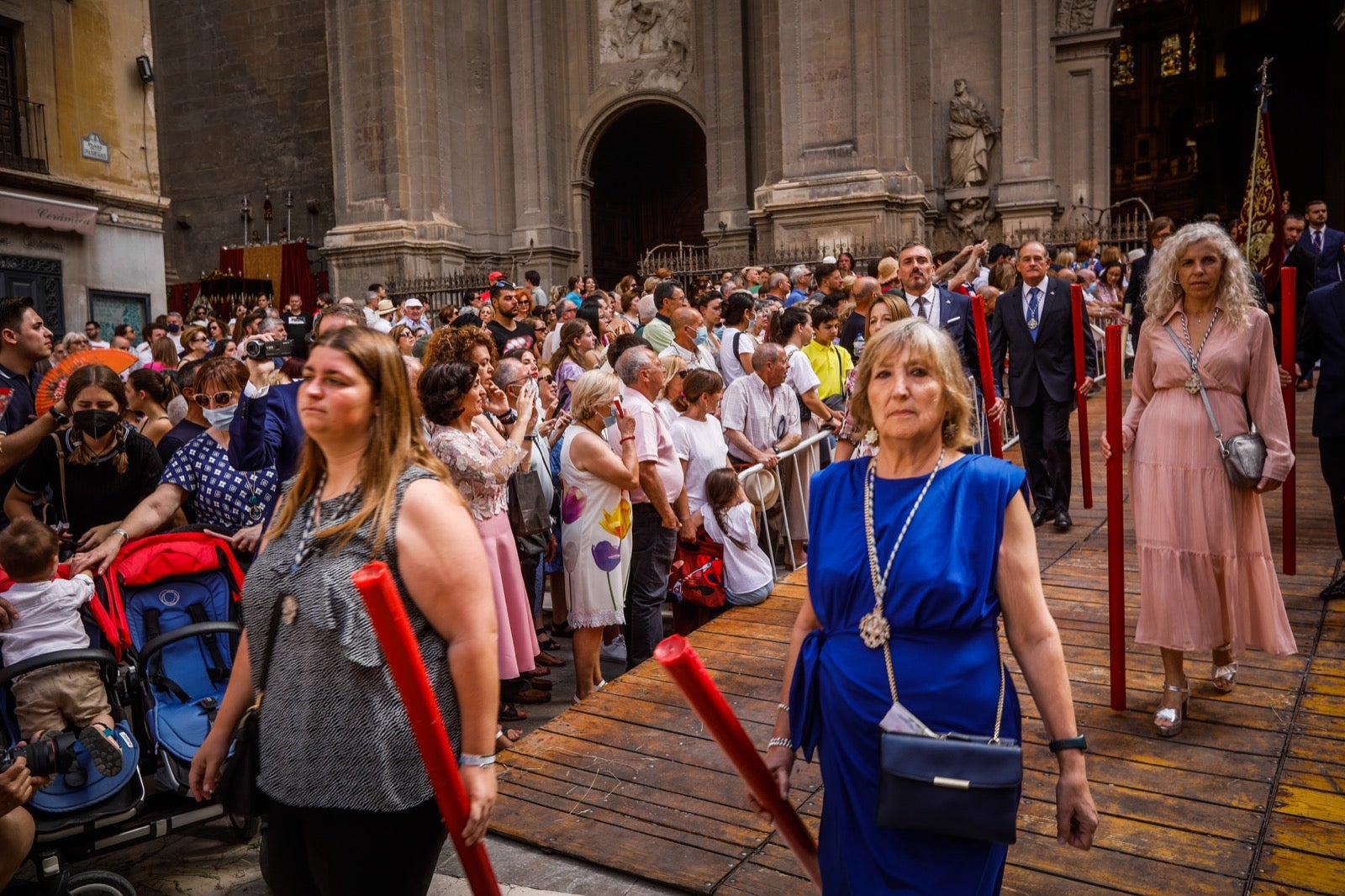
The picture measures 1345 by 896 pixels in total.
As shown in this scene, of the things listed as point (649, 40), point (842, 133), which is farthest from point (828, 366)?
point (649, 40)

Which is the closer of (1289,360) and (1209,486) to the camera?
(1209,486)

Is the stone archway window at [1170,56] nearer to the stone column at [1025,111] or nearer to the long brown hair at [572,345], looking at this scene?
the stone column at [1025,111]

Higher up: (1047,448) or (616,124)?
(616,124)

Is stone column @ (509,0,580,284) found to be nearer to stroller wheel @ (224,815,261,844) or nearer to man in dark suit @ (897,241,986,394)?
man in dark suit @ (897,241,986,394)

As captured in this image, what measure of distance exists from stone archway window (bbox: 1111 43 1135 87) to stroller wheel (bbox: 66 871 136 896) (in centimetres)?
3891

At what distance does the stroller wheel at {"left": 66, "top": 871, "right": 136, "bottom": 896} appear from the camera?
11.4 ft

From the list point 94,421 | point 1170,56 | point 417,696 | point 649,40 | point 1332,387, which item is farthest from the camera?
point 1170,56

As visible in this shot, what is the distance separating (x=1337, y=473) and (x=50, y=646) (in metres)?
6.59

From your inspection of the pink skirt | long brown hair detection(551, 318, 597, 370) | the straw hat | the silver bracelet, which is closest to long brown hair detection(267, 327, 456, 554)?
the silver bracelet

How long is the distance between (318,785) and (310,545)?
1.76 ft

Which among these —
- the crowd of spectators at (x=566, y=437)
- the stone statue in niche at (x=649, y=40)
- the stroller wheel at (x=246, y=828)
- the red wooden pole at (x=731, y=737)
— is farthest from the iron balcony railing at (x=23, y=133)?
the red wooden pole at (x=731, y=737)

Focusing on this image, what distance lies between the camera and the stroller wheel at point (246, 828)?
4.29 metres

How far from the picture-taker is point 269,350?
4.23 metres

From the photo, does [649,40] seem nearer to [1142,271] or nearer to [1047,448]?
[1142,271]
